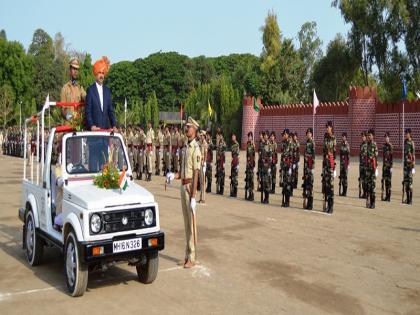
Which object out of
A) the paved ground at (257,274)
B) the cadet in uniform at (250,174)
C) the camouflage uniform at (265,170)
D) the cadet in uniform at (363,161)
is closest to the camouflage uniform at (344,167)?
the cadet in uniform at (363,161)

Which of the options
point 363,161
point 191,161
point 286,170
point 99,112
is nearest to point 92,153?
point 99,112

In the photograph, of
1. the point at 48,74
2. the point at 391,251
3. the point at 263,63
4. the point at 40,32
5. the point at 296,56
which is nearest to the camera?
the point at 391,251

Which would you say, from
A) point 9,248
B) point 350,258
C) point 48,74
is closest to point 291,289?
point 350,258

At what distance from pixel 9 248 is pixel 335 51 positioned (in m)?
38.0

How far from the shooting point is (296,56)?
1827 inches

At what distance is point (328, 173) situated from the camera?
1226 centimetres

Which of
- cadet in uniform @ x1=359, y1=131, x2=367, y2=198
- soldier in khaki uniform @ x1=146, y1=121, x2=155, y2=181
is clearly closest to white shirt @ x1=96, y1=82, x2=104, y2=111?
cadet in uniform @ x1=359, y1=131, x2=367, y2=198

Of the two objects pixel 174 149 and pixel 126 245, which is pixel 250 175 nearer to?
pixel 174 149

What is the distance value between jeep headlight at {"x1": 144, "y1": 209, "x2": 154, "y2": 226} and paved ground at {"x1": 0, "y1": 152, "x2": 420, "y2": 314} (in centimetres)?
88

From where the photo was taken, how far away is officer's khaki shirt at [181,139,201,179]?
7.47 m

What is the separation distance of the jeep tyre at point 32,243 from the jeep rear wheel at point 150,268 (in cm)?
173

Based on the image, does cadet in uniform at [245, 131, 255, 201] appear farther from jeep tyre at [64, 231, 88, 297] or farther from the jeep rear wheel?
jeep tyre at [64, 231, 88, 297]

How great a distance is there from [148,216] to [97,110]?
6.87ft

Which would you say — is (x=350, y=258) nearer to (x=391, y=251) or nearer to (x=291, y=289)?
(x=391, y=251)
